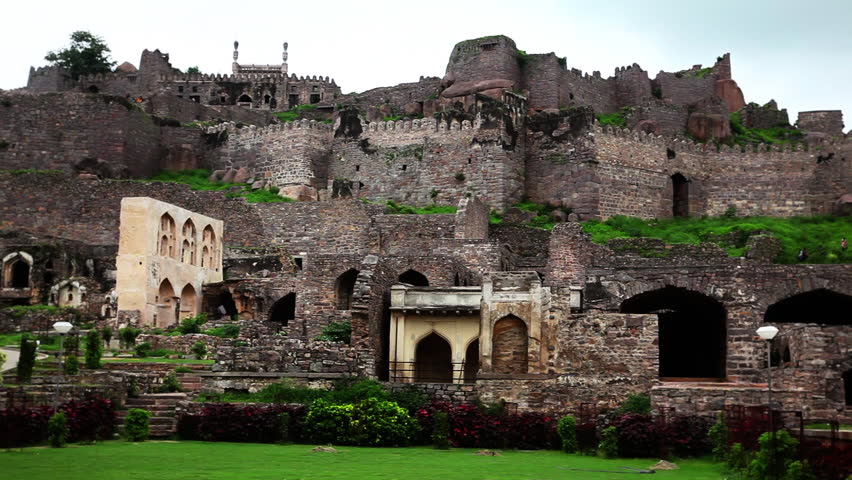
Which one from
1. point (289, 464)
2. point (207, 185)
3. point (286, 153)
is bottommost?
point (289, 464)

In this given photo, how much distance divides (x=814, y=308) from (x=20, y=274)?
28938 millimetres

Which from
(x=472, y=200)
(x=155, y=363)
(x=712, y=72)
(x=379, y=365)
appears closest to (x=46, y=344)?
(x=155, y=363)

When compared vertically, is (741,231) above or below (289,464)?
above

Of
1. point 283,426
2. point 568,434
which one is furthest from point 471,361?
point 568,434

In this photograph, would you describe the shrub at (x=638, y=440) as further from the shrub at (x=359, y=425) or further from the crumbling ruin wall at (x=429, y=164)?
the crumbling ruin wall at (x=429, y=164)

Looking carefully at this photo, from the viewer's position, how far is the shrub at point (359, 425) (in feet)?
86.0

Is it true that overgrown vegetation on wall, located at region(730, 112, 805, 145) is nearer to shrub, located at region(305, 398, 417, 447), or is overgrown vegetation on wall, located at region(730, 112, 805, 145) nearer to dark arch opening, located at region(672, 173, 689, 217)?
dark arch opening, located at region(672, 173, 689, 217)

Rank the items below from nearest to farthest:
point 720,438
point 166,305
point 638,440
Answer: point 720,438
point 638,440
point 166,305

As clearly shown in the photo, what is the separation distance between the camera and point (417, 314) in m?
34.3

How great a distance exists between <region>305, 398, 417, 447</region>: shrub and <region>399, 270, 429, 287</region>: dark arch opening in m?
13.2

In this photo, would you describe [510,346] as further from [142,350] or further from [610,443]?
[142,350]

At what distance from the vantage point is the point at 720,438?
23109mm

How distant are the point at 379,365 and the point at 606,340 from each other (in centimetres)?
746

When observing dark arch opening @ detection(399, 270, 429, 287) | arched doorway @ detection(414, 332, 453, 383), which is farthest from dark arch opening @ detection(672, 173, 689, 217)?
arched doorway @ detection(414, 332, 453, 383)
